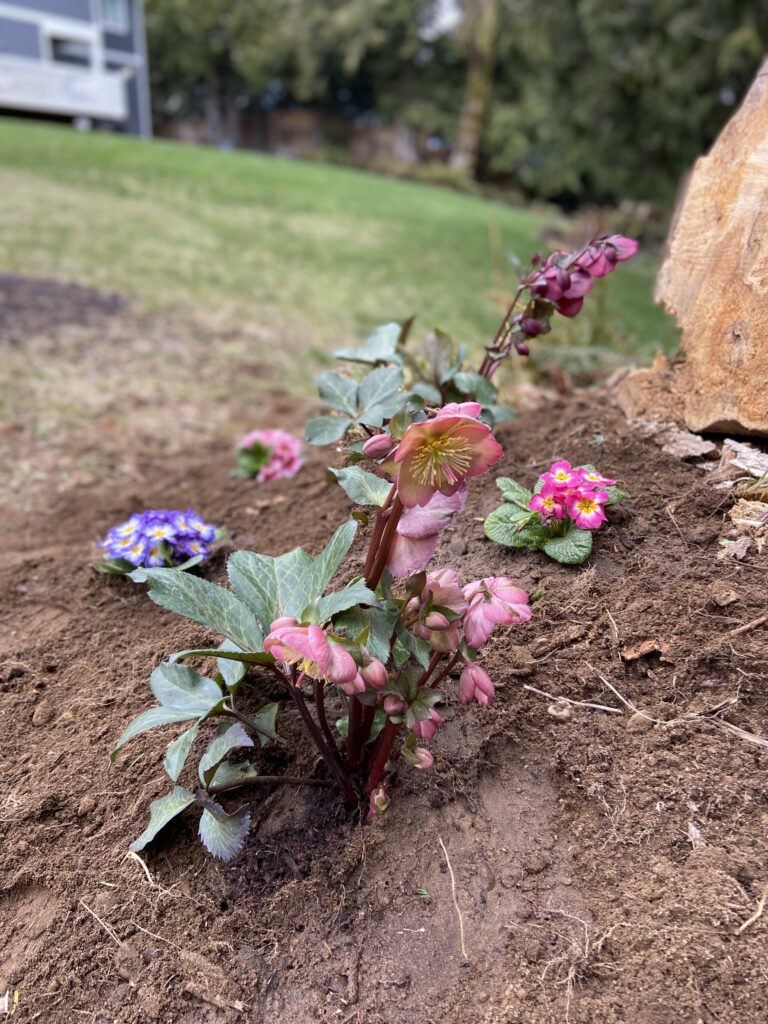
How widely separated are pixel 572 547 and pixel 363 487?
566mm

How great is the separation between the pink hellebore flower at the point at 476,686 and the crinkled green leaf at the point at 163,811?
452mm

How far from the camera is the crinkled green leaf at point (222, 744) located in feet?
3.70

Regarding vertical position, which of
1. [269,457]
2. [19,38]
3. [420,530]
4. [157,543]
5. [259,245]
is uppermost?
[19,38]

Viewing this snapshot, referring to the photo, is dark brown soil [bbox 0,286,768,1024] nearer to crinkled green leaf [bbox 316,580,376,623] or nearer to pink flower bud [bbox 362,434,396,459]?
crinkled green leaf [bbox 316,580,376,623]

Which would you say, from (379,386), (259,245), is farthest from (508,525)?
(259,245)

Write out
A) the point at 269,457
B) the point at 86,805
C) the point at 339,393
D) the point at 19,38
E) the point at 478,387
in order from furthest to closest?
the point at 19,38 → the point at 269,457 → the point at 478,387 → the point at 339,393 → the point at 86,805

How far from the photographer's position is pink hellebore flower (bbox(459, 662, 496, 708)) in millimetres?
1062

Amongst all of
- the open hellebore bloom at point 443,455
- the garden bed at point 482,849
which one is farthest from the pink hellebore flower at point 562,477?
the open hellebore bloom at point 443,455

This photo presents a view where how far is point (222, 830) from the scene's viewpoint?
111cm

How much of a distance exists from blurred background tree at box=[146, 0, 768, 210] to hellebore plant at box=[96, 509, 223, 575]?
650cm

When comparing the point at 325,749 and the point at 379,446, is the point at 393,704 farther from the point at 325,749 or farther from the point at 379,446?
the point at 379,446

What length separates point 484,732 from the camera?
1297 mm

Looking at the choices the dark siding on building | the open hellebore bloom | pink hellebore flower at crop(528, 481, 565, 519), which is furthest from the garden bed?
the dark siding on building

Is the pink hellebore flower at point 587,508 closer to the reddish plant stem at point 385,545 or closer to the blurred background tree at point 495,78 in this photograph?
the reddish plant stem at point 385,545
